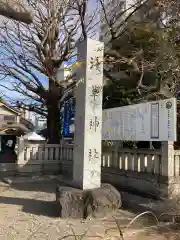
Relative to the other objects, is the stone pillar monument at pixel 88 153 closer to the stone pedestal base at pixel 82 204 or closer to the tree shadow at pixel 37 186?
the stone pedestal base at pixel 82 204

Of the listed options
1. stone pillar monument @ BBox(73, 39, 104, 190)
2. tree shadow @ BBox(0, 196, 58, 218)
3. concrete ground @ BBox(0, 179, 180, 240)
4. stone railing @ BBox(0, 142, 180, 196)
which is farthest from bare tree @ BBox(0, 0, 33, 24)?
stone railing @ BBox(0, 142, 180, 196)

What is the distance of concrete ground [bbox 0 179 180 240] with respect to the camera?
5.00 m

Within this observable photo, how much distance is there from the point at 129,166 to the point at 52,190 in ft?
8.84

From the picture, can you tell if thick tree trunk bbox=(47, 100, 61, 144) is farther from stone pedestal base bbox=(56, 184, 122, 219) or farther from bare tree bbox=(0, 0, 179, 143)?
stone pedestal base bbox=(56, 184, 122, 219)


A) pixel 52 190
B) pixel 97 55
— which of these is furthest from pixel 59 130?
pixel 97 55

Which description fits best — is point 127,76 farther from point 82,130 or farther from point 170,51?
point 82,130

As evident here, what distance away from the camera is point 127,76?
33.0 ft

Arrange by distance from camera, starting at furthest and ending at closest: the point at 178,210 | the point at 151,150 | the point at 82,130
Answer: the point at 151,150 < the point at 82,130 < the point at 178,210

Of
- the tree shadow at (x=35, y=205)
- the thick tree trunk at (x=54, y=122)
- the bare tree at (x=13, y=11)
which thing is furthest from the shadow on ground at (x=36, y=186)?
the bare tree at (x=13, y=11)

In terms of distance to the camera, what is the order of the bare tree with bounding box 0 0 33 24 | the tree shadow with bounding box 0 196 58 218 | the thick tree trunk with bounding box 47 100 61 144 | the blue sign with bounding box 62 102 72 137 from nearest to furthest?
the bare tree with bounding box 0 0 33 24 → the tree shadow with bounding box 0 196 58 218 → the blue sign with bounding box 62 102 72 137 → the thick tree trunk with bounding box 47 100 61 144

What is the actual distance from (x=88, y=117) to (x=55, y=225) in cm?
256

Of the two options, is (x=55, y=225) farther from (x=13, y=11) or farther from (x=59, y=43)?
(x=59, y=43)

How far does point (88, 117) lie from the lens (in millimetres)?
6848

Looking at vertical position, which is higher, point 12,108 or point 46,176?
point 12,108
